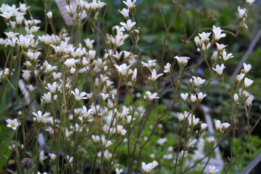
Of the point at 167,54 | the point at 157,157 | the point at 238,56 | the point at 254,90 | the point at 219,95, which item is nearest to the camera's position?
the point at 157,157

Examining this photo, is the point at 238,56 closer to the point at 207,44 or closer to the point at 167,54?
the point at 167,54

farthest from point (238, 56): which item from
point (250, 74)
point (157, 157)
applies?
point (157, 157)

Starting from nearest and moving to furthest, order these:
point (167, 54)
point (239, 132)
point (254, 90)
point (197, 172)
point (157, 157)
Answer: point (197, 172) < point (157, 157) < point (239, 132) < point (254, 90) < point (167, 54)

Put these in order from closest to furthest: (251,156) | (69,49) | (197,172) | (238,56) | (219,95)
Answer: (69,49)
(197,172)
(251,156)
(219,95)
(238,56)

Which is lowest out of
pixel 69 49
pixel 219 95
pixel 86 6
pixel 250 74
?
pixel 69 49

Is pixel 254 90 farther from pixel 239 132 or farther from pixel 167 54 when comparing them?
pixel 167 54

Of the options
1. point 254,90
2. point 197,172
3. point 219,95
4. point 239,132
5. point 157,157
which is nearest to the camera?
point 197,172

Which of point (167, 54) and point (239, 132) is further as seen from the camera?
point (167, 54)

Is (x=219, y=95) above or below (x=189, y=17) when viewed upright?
below

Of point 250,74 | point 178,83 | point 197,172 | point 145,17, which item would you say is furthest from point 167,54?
point 178,83
